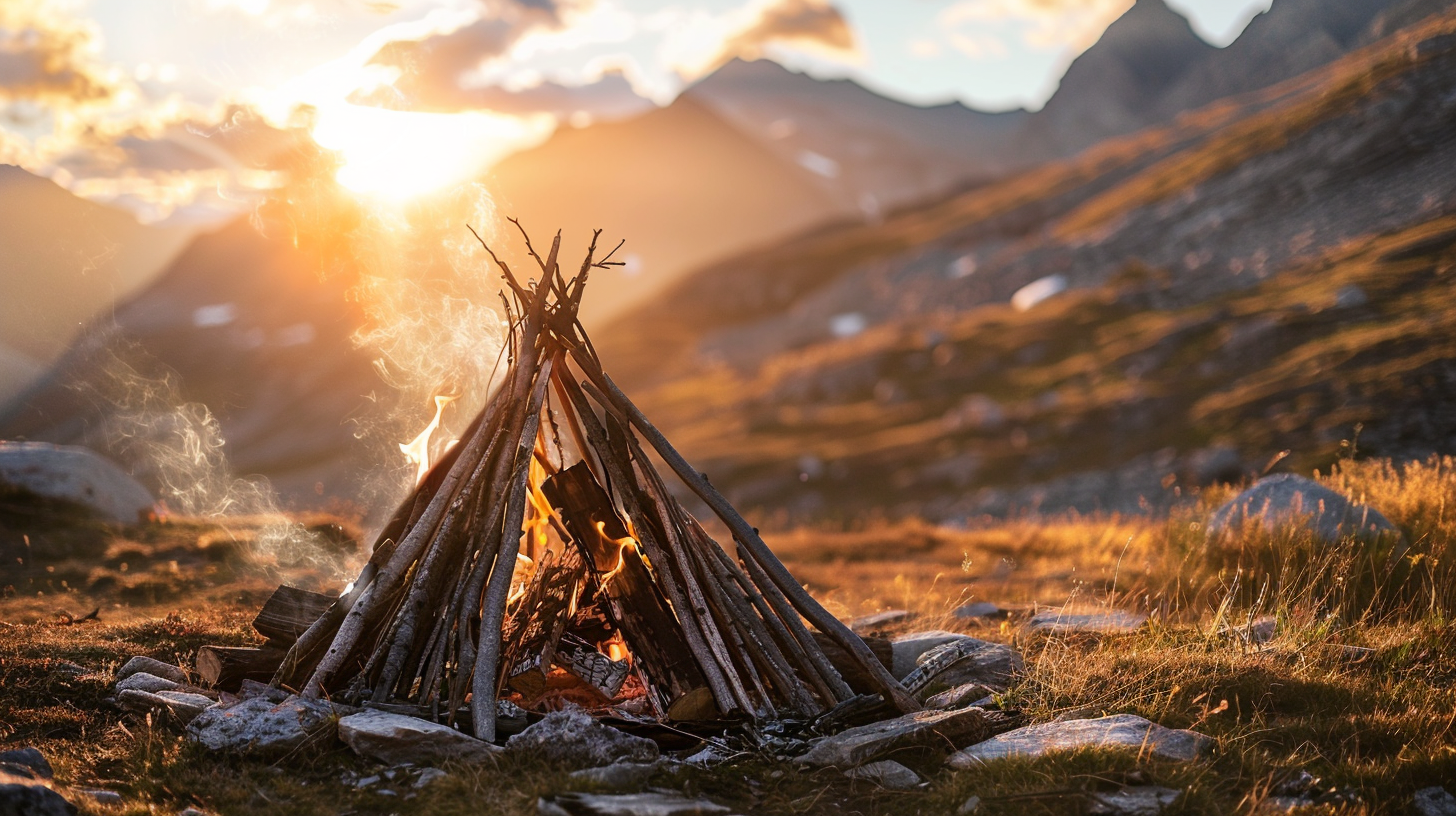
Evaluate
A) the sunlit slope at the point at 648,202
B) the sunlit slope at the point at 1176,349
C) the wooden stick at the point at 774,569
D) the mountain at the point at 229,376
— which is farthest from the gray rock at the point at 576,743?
the sunlit slope at the point at 648,202

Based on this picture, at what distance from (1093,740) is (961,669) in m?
1.62

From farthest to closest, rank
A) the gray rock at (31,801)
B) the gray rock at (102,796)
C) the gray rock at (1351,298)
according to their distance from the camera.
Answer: the gray rock at (1351,298) → the gray rock at (102,796) → the gray rock at (31,801)

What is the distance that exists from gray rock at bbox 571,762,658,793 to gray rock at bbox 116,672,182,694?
10.0 ft

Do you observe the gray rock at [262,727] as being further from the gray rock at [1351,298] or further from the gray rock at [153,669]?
the gray rock at [1351,298]

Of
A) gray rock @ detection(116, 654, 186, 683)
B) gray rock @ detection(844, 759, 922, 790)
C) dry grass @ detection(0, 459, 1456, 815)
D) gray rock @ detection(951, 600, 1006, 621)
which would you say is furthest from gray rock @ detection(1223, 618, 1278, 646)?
gray rock @ detection(116, 654, 186, 683)

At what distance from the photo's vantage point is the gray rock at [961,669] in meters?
6.23

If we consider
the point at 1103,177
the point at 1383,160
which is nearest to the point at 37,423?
the point at 1383,160

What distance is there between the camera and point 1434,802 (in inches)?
174

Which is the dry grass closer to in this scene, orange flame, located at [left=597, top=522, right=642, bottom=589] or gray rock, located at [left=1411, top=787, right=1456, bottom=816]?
gray rock, located at [left=1411, top=787, right=1456, bottom=816]

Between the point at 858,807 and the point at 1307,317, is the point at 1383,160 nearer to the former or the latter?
the point at 1307,317

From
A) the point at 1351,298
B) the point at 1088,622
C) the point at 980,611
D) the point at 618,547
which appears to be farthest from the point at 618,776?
the point at 1351,298

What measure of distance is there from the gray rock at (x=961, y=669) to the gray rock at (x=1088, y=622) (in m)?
0.90

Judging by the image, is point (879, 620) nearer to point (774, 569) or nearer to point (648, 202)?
point (774, 569)

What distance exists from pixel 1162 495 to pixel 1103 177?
69384 millimetres
